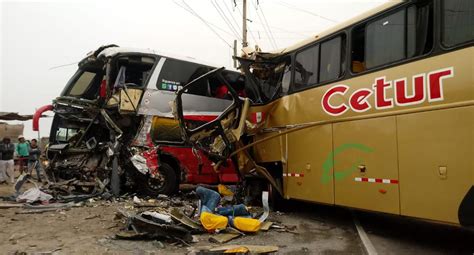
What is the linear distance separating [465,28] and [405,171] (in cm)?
186

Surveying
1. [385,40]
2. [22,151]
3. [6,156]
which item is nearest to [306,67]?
[385,40]

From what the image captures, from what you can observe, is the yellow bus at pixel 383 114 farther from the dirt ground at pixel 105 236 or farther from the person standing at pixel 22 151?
the person standing at pixel 22 151

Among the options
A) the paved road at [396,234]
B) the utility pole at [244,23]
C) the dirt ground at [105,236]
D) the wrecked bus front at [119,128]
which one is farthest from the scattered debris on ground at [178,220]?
the utility pole at [244,23]

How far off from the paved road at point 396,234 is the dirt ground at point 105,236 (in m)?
0.05

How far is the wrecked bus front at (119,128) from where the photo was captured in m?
9.03

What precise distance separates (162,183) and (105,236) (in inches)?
145

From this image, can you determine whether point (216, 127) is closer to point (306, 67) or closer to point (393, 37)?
point (306, 67)

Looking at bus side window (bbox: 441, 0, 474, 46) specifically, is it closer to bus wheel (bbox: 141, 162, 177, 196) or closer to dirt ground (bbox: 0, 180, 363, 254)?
dirt ground (bbox: 0, 180, 363, 254)

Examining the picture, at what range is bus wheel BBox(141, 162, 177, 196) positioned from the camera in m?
9.20

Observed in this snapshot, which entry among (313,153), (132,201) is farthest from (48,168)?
(313,153)

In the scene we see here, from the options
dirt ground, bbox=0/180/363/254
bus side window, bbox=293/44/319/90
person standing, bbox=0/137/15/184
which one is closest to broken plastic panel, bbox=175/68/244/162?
bus side window, bbox=293/44/319/90

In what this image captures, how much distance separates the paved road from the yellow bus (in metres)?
0.54

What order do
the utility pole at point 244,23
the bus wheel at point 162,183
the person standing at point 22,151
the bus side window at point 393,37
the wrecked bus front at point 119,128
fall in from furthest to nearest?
the utility pole at point 244,23, the person standing at point 22,151, the bus wheel at point 162,183, the wrecked bus front at point 119,128, the bus side window at point 393,37

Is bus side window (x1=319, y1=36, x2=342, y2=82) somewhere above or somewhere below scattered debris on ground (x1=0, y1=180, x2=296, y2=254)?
above
